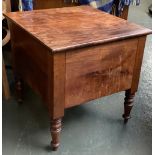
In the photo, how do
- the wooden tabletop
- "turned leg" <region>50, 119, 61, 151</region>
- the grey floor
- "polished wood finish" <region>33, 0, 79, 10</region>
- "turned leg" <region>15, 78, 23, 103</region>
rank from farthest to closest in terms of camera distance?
"polished wood finish" <region>33, 0, 79, 10</region> → "turned leg" <region>15, 78, 23, 103</region> → the grey floor → "turned leg" <region>50, 119, 61, 151</region> → the wooden tabletop

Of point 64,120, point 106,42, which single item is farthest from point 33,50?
point 64,120

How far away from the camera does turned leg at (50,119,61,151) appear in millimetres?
1086

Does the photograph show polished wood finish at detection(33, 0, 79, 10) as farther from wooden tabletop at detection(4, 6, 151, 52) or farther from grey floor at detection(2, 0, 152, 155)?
grey floor at detection(2, 0, 152, 155)

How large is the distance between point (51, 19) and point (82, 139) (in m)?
0.57

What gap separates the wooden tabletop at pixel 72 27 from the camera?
98 centimetres

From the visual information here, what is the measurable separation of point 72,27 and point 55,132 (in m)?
0.44

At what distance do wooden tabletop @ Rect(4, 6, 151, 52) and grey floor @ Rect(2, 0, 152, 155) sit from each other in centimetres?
50

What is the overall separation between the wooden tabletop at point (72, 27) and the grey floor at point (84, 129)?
499 mm

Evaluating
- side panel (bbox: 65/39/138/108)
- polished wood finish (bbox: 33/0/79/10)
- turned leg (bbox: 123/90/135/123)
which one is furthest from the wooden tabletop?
polished wood finish (bbox: 33/0/79/10)

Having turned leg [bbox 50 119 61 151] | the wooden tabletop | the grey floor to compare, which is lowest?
the grey floor

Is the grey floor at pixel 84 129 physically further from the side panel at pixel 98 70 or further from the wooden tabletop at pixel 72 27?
the wooden tabletop at pixel 72 27

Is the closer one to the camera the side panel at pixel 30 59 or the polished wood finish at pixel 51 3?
the side panel at pixel 30 59

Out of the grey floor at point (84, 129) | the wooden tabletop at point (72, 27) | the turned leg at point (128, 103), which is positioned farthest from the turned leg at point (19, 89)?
the turned leg at point (128, 103)

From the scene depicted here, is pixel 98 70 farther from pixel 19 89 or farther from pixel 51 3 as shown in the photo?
pixel 51 3
